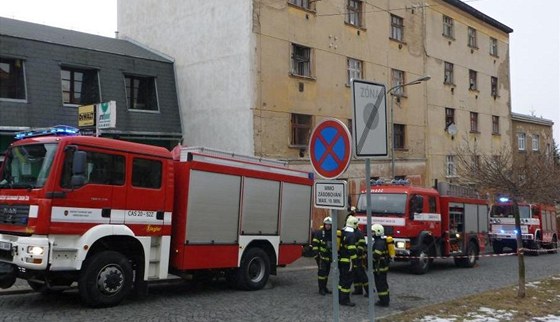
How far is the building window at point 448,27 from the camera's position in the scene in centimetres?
3372

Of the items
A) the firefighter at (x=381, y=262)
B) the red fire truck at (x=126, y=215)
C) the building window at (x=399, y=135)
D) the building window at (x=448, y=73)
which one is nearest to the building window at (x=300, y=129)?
the building window at (x=399, y=135)

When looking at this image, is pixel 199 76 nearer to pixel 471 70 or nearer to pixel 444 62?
Answer: pixel 444 62

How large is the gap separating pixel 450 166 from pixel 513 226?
8.28 m

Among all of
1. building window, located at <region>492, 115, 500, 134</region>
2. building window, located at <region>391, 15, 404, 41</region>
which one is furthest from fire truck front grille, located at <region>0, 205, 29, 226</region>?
building window, located at <region>492, 115, 500, 134</region>

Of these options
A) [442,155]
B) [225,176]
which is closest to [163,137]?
[225,176]

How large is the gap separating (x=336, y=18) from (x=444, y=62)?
11.0 meters

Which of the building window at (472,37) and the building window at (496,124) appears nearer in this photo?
the building window at (472,37)

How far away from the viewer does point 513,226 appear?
83.4 feet

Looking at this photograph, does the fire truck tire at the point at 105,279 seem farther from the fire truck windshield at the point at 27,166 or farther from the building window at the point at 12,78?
the building window at the point at 12,78

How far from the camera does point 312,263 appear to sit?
60.5 ft

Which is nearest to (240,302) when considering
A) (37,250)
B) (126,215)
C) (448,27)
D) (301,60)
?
(126,215)

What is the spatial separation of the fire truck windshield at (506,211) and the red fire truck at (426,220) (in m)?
6.54

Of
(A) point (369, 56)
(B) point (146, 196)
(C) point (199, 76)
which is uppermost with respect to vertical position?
(A) point (369, 56)

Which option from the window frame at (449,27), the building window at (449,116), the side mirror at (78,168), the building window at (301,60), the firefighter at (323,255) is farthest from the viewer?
the window frame at (449,27)
